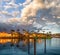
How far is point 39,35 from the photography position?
393 cm

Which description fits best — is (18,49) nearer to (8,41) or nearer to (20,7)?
(8,41)

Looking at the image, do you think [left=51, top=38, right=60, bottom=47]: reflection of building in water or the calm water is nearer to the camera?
the calm water

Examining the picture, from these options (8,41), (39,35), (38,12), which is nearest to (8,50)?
(8,41)

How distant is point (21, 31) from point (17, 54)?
488mm

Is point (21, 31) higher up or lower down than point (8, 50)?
higher up

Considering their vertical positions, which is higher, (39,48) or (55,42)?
(55,42)

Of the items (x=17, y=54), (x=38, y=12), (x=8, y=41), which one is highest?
(x=38, y=12)

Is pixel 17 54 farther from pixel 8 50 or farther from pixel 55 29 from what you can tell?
pixel 55 29

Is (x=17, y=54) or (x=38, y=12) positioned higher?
(x=38, y=12)

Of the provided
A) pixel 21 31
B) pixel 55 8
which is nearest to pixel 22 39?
pixel 21 31

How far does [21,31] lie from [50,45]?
0.68 meters

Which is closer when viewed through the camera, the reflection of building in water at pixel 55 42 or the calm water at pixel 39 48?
the calm water at pixel 39 48

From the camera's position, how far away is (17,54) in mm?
3928

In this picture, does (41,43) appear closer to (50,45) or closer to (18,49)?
(50,45)
